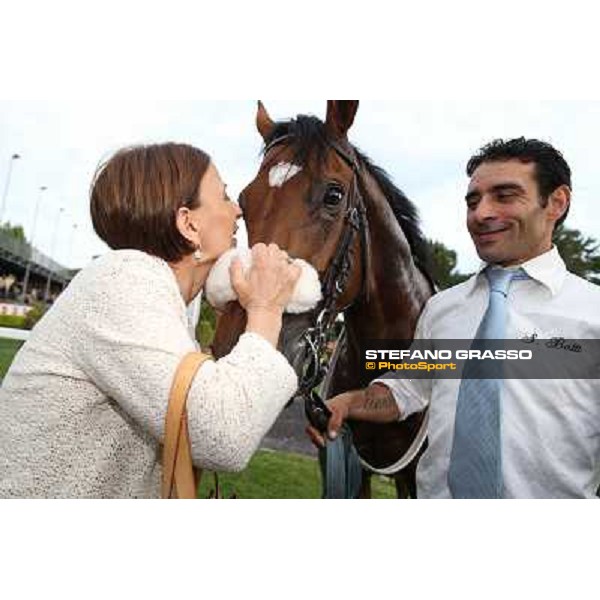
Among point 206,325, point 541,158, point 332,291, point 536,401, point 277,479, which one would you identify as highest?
point 541,158

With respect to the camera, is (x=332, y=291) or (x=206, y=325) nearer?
(x=206, y=325)

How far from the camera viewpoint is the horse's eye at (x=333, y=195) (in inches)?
55.6

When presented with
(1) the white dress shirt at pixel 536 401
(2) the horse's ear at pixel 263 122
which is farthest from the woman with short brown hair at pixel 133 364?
(1) the white dress shirt at pixel 536 401

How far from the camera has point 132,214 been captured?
3.11ft

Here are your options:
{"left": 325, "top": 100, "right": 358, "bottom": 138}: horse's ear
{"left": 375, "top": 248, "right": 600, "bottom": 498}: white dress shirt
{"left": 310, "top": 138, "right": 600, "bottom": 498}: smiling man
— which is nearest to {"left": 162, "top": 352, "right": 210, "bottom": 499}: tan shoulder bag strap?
{"left": 310, "top": 138, "right": 600, "bottom": 498}: smiling man

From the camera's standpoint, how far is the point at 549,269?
4.29 ft

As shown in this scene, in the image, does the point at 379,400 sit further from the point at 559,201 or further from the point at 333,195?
the point at 559,201

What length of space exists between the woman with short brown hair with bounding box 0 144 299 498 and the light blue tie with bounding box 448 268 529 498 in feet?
1.89

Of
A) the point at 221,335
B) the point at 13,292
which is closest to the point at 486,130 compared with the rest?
the point at 221,335

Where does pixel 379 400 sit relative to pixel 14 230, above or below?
below

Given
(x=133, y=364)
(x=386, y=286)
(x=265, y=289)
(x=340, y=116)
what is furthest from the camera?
(x=386, y=286)

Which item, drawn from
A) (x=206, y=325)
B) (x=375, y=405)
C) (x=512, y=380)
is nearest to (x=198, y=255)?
(x=206, y=325)

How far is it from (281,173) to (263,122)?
0.17 meters

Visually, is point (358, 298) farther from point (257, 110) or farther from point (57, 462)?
point (57, 462)
